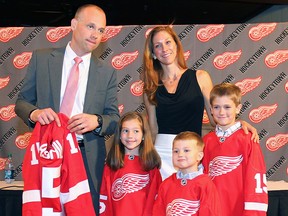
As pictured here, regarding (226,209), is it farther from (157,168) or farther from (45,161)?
(45,161)

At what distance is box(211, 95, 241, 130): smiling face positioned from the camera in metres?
2.27

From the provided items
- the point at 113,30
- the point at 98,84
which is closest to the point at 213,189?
the point at 98,84

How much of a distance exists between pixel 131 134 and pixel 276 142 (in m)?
2.19

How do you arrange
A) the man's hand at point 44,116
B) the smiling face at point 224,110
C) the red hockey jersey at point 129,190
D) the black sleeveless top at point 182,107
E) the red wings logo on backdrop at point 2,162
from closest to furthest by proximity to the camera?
the man's hand at point 44,116 < the smiling face at point 224,110 < the red hockey jersey at point 129,190 < the black sleeveless top at point 182,107 < the red wings logo on backdrop at point 2,162

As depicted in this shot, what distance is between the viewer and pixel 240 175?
2.23 metres

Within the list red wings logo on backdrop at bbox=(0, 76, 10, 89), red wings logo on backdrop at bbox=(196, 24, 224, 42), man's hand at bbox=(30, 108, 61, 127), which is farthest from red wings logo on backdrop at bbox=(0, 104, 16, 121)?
man's hand at bbox=(30, 108, 61, 127)

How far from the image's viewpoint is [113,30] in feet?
14.6

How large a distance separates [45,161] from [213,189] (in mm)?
779

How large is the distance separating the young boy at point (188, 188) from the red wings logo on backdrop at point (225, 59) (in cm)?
212

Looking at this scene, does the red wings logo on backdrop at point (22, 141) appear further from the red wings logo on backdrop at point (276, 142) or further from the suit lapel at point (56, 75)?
the suit lapel at point (56, 75)

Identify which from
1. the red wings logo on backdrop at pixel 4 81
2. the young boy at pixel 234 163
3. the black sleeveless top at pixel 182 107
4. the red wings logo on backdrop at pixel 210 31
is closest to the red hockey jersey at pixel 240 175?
the young boy at pixel 234 163

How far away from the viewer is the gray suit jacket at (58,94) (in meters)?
2.18

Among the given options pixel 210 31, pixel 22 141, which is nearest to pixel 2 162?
pixel 22 141

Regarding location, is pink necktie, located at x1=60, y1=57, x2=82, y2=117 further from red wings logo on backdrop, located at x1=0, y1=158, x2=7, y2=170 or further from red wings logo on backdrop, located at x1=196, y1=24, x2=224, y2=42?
red wings logo on backdrop, located at x1=0, y1=158, x2=7, y2=170
